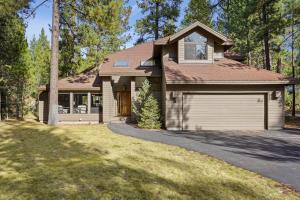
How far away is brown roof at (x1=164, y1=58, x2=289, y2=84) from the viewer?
15617mm

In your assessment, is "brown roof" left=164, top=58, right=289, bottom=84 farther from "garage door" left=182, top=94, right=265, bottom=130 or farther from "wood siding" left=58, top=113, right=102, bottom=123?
"wood siding" left=58, top=113, right=102, bottom=123

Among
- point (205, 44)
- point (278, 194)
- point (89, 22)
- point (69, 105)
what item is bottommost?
point (278, 194)

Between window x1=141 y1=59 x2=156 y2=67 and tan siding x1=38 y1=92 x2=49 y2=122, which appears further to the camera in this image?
window x1=141 y1=59 x2=156 y2=67

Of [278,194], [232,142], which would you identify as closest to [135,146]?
[232,142]

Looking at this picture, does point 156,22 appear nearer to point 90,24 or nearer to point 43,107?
point 90,24

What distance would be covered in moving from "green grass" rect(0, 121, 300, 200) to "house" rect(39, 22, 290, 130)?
18.6ft

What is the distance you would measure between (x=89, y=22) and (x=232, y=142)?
1139 centimetres

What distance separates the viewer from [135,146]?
10750 mm

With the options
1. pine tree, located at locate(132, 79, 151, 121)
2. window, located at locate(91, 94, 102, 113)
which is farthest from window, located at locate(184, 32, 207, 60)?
window, located at locate(91, 94, 102, 113)

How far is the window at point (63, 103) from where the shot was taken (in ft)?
65.0

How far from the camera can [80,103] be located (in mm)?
20078

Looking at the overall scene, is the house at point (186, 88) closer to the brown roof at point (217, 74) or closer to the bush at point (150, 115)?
the brown roof at point (217, 74)

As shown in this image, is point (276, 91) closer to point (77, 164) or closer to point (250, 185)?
point (250, 185)

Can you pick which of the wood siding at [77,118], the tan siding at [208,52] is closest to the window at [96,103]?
the wood siding at [77,118]
